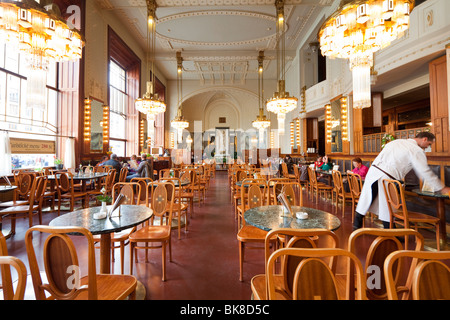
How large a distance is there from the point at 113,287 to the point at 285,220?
138 cm

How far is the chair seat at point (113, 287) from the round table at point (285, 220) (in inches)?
38.6

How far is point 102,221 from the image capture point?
1859mm

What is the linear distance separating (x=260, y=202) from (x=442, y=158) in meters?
4.44

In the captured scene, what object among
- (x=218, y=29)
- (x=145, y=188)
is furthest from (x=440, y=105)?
(x=218, y=29)

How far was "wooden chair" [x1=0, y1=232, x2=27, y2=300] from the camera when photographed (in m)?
0.78

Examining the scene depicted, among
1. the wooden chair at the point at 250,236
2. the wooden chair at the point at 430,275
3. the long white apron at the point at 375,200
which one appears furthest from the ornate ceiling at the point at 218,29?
the wooden chair at the point at 430,275

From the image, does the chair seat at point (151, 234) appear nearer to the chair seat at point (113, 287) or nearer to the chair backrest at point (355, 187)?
the chair seat at point (113, 287)

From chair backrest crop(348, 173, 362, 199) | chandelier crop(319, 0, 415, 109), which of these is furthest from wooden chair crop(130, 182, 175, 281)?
chair backrest crop(348, 173, 362, 199)

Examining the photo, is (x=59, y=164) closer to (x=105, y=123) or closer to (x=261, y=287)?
(x=105, y=123)

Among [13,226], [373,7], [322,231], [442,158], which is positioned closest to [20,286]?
[322,231]

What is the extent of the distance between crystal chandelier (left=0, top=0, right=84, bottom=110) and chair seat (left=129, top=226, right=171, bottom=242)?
2.77 m

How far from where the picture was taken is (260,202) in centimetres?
287

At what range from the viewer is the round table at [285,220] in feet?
5.65
